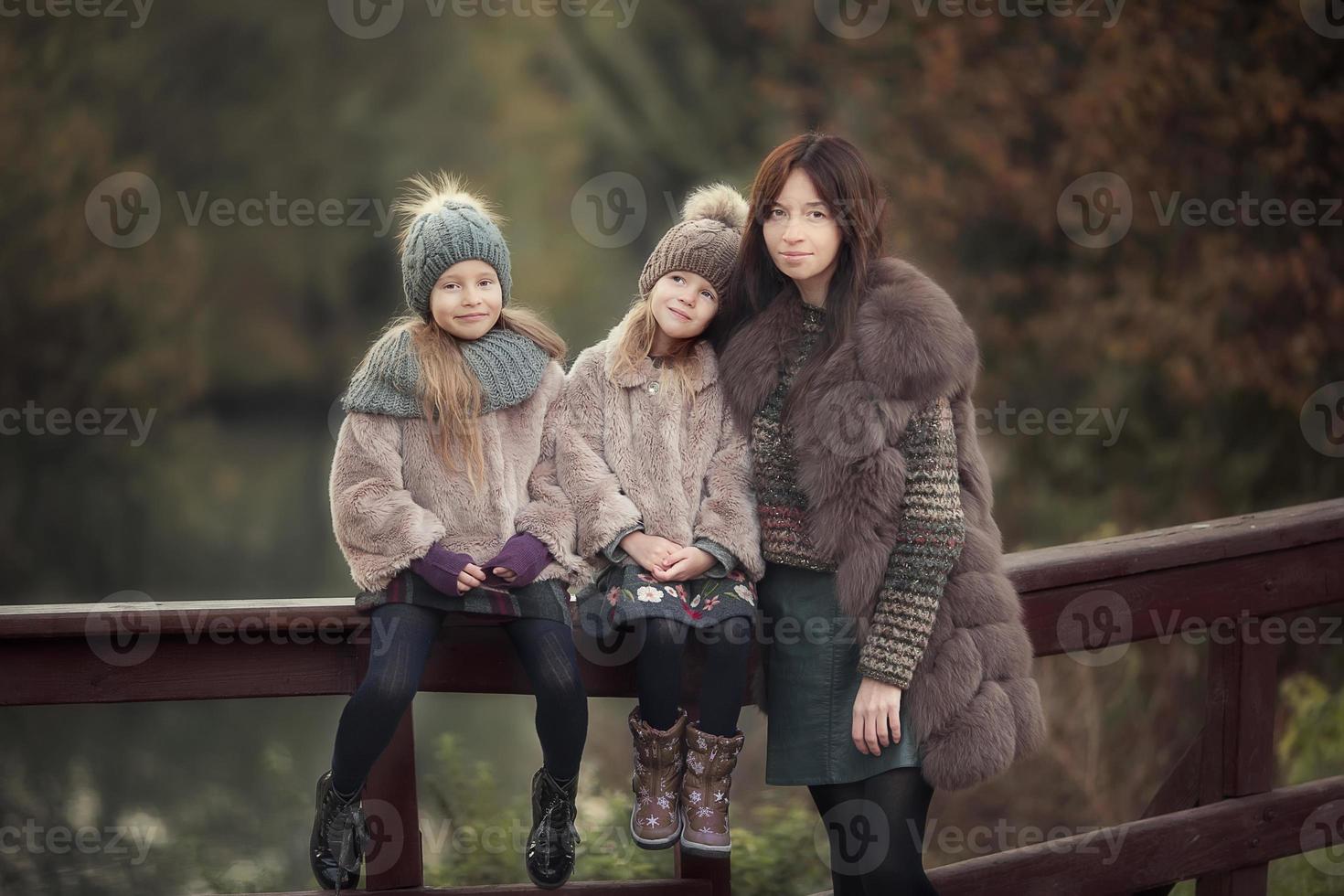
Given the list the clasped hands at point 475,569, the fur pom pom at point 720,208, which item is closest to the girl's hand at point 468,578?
the clasped hands at point 475,569

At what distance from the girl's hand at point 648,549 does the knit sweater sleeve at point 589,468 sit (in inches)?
1.1

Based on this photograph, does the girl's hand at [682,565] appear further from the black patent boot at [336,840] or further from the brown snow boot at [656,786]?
the black patent boot at [336,840]

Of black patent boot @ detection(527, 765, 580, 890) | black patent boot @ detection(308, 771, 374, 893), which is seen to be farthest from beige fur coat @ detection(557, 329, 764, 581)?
black patent boot @ detection(308, 771, 374, 893)

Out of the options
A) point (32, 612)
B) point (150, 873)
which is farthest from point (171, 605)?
point (150, 873)

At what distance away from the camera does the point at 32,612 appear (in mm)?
2475

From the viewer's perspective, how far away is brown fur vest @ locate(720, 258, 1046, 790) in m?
2.42

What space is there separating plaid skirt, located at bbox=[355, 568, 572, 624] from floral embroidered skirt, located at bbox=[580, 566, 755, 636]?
83 mm

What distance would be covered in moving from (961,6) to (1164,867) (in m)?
4.81

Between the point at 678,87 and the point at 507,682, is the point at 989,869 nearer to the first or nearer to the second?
the point at 507,682

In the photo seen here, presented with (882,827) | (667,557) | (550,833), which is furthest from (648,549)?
(882,827)

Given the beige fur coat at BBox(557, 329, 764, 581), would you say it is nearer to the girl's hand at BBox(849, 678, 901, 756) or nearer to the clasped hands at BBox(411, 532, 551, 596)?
the clasped hands at BBox(411, 532, 551, 596)

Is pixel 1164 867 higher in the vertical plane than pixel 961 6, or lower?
lower

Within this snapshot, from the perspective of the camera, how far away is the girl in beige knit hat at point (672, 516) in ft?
8.11

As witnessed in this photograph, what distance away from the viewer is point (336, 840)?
2.45 meters
